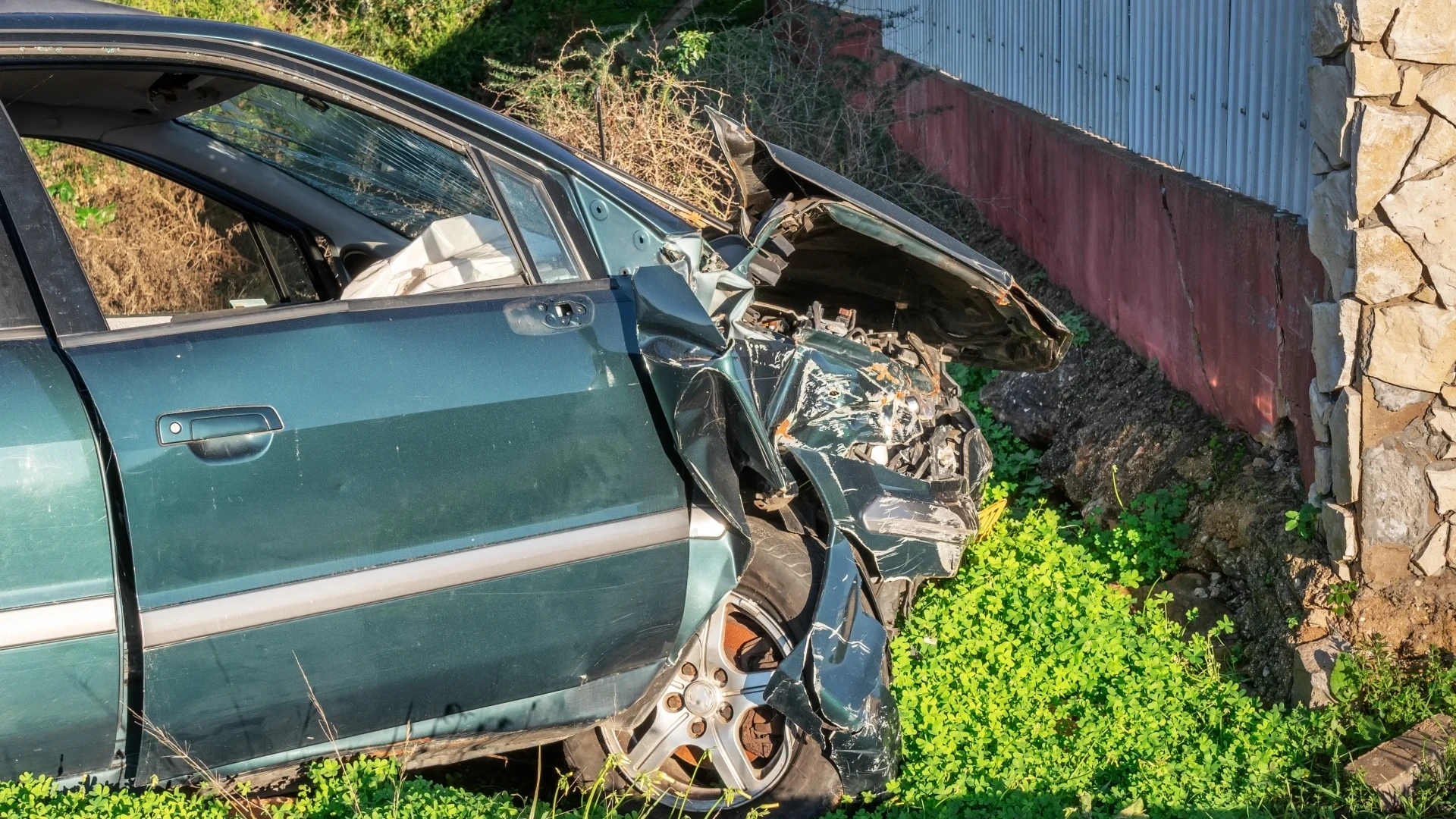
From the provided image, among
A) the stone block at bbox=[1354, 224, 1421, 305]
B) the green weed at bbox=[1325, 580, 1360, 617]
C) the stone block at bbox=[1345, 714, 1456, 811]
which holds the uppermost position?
the stone block at bbox=[1354, 224, 1421, 305]

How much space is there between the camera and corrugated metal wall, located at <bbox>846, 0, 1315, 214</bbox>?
13.8 ft

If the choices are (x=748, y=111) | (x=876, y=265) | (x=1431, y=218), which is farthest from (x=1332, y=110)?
(x=748, y=111)

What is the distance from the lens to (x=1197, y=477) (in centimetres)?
477

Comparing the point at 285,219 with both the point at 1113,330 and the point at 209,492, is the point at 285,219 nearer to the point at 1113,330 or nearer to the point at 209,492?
the point at 209,492

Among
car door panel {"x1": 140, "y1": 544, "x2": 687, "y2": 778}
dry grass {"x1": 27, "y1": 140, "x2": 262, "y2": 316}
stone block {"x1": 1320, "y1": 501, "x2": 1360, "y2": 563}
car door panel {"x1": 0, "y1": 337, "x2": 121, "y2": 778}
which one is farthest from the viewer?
dry grass {"x1": 27, "y1": 140, "x2": 262, "y2": 316}

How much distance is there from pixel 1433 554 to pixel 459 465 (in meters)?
2.67

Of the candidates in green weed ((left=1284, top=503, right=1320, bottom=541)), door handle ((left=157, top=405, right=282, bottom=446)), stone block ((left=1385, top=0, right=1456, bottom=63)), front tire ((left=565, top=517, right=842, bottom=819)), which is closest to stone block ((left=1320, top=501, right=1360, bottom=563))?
green weed ((left=1284, top=503, right=1320, bottom=541))

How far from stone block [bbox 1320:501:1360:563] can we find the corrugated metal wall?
96 centimetres

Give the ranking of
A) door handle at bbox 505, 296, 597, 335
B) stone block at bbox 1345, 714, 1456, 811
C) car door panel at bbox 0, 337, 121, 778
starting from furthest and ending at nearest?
stone block at bbox 1345, 714, 1456, 811, door handle at bbox 505, 296, 597, 335, car door panel at bbox 0, 337, 121, 778

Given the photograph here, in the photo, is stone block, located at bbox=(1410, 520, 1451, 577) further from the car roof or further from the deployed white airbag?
the car roof

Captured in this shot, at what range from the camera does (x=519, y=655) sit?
302 cm

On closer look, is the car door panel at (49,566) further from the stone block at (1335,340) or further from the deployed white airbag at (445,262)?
the stone block at (1335,340)

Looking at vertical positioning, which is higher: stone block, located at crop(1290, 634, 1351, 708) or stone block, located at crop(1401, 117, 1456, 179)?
stone block, located at crop(1401, 117, 1456, 179)

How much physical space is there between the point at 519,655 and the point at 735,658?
61 centimetres
